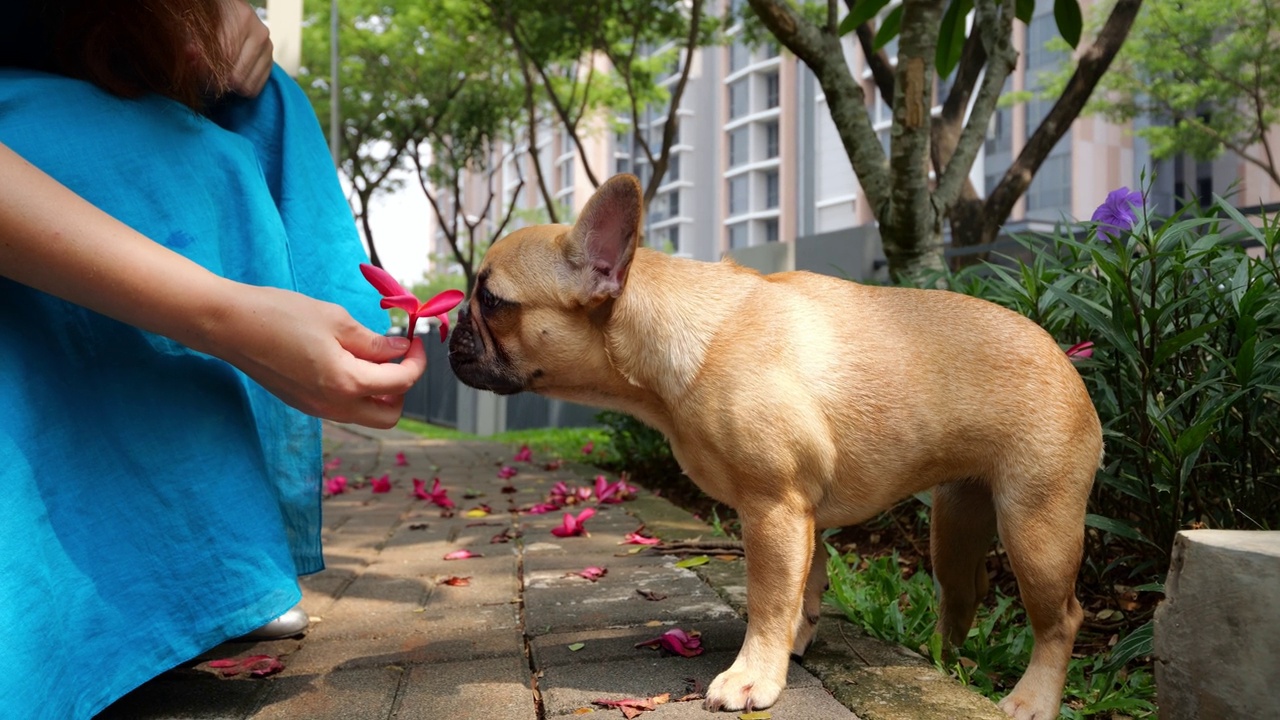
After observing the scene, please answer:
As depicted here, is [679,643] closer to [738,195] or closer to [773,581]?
[773,581]

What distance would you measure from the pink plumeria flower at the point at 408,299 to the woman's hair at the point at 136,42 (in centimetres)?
65

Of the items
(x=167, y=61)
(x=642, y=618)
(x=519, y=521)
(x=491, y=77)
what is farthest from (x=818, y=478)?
(x=491, y=77)

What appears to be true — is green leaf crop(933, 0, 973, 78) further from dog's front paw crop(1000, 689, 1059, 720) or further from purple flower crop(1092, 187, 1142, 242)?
dog's front paw crop(1000, 689, 1059, 720)

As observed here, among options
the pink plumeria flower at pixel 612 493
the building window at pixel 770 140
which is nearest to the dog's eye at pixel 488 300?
the pink plumeria flower at pixel 612 493

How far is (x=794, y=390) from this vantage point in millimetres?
2355

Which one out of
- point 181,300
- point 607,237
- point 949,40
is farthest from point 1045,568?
point 949,40

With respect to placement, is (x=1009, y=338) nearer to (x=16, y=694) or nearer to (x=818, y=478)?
(x=818, y=478)

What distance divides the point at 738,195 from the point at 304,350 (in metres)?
55.5

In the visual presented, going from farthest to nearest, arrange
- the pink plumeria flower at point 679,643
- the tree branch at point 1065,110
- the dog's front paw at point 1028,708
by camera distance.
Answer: the tree branch at point 1065,110 < the pink plumeria flower at point 679,643 < the dog's front paw at point 1028,708

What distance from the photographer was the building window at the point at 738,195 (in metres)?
55.2

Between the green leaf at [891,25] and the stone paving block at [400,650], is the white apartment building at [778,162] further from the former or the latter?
the stone paving block at [400,650]

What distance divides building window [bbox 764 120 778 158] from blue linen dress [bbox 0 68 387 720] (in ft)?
171

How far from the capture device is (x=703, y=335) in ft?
7.98

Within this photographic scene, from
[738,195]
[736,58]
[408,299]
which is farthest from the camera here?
[738,195]
